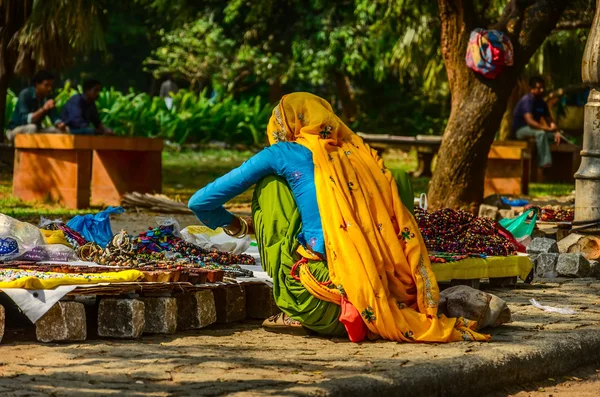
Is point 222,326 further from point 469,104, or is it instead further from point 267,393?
point 469,104

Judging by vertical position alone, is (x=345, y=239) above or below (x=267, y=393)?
above

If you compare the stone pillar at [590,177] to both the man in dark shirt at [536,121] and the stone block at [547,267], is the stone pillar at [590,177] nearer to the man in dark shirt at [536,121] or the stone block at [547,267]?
the stone block at [547,267]

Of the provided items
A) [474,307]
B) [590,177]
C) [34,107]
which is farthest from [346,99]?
[474,307]

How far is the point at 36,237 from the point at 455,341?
2.67m

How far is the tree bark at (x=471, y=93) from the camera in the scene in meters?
12.1

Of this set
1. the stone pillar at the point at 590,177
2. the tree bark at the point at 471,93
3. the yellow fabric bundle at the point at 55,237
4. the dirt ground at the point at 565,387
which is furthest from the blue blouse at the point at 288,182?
the tree bark at the point at 471,93

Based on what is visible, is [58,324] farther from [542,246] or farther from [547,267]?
[542,246]

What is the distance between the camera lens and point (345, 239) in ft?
19.6

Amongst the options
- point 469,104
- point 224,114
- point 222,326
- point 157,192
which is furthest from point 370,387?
point 224,114

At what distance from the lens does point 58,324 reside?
18.8ft

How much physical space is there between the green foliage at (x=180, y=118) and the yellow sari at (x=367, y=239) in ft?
50.2

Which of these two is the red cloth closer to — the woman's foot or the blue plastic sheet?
the woman's foot

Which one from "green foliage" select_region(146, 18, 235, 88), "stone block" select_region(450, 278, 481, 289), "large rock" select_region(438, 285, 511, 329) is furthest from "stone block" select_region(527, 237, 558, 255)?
"green foliage" select_region(146, 18, 235, 88)

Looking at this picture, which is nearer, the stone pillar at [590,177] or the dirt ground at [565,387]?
the dirt ground at [565,387]
